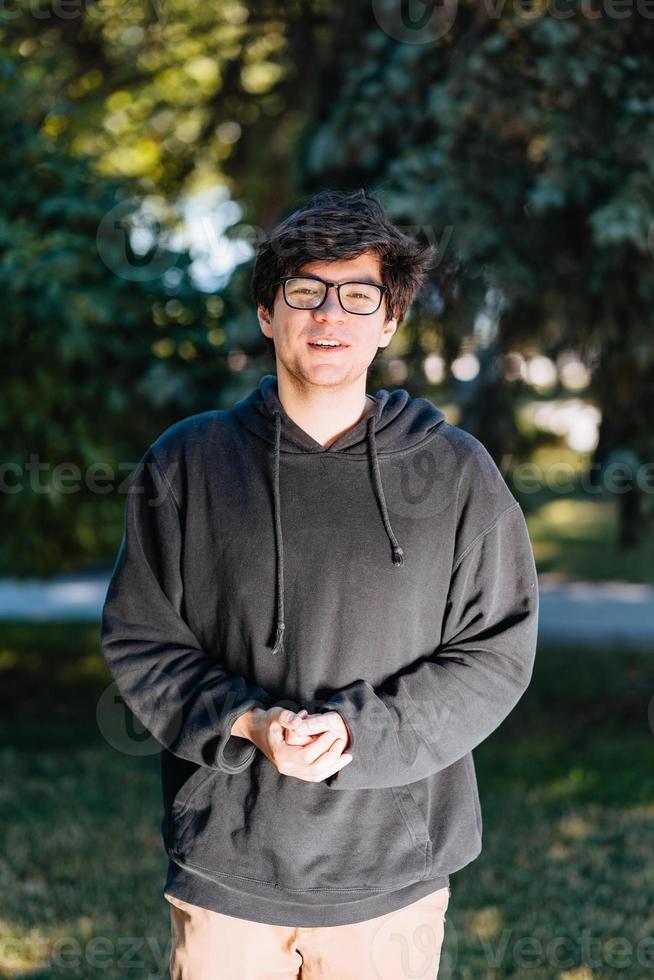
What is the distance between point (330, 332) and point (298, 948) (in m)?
1.14

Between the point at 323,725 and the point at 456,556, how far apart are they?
423 millimetres

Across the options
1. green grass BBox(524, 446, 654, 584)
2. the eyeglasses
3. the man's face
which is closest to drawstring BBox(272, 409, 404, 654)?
the man's face

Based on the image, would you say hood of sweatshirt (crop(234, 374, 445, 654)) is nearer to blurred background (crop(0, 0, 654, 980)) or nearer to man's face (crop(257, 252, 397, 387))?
man's face (crop(257, 252, 397, 387))

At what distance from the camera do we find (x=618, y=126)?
4469 mm

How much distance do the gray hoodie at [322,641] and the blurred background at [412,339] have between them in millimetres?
1950

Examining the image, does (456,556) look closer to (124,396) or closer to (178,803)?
(178,803)

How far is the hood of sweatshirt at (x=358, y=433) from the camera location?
1888mm

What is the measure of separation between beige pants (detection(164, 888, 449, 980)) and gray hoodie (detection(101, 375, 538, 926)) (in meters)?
0.03

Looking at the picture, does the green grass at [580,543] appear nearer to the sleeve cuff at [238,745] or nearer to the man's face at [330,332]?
the man's face at [330,332]

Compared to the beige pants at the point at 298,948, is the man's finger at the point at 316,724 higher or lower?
higher

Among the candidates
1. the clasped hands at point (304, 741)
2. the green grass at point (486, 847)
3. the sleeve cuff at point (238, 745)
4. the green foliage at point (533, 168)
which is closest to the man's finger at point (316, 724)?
the clasped hands at point (304, 741)

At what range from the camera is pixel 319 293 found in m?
1.90

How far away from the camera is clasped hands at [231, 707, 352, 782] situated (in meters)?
1.70

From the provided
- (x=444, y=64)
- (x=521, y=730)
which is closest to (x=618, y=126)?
(x=444, y=64)
